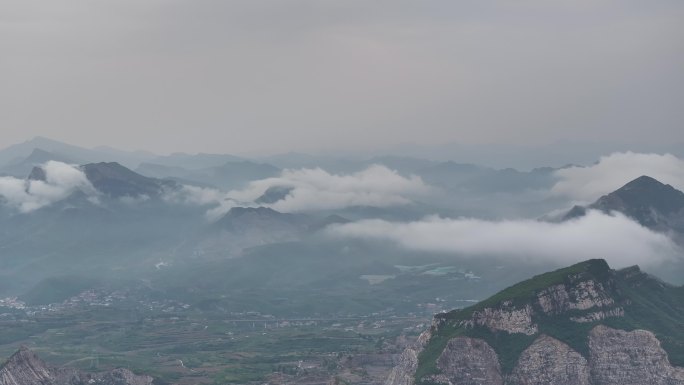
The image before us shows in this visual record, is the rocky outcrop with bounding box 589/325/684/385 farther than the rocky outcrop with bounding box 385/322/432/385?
No

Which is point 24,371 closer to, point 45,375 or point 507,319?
point 45,375

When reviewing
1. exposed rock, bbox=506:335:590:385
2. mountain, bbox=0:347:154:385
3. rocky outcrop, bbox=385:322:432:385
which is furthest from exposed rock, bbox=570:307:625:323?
mountain, bbox=0:347:154:385

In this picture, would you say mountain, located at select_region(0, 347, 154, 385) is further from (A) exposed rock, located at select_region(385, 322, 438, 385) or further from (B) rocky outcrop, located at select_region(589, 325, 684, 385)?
(B) rocky outcrop, located at select_region(589, 325, 684, 385)

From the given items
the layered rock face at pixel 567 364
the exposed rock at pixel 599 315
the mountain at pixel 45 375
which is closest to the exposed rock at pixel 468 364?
the layered rock face at pixel 567 364

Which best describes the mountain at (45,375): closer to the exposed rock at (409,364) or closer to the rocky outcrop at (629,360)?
the exposed rock at (409,364)

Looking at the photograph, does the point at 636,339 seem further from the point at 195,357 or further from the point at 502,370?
the point at 195,357

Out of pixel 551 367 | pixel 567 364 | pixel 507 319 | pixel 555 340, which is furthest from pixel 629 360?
pixel 507 319

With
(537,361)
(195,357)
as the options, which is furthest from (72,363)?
(537,361)
